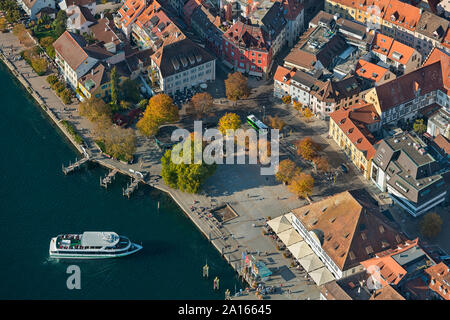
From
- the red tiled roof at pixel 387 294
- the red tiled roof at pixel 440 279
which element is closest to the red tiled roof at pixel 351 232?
the red tiled roof at pixel 387 294

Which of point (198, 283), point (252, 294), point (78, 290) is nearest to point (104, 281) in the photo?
point (78, 290)

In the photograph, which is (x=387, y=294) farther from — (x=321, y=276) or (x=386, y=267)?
(x=321, y=276)

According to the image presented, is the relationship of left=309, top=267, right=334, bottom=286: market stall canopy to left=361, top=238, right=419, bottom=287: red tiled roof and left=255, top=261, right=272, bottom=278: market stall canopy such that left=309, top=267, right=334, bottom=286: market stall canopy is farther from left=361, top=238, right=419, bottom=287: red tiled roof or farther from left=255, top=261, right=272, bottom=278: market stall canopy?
left=255, top=261, right=272, bottom=278: market stall canopy

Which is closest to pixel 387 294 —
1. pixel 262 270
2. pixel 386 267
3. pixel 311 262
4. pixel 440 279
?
pixel 386 267

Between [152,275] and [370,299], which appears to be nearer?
[370,299]

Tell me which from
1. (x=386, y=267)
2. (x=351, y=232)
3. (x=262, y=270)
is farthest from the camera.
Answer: (x=262, y=270)

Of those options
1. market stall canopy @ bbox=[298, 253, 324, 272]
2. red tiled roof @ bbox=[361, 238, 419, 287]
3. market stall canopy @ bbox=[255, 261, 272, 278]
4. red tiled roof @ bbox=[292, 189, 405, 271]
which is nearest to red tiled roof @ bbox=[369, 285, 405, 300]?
red tiled roof @ bbox=[361, 238, 419, 287]
